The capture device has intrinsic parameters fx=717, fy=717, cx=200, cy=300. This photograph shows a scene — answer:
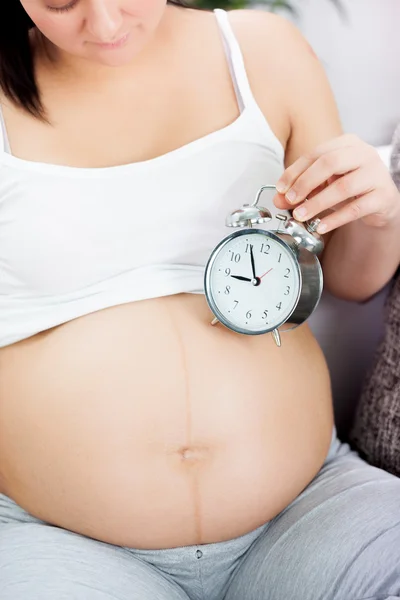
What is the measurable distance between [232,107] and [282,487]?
628 millimetres

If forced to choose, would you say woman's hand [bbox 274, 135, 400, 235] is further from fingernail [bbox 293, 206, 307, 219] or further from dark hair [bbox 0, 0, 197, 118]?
dark hair [bbox 0, 0, 197, 118]

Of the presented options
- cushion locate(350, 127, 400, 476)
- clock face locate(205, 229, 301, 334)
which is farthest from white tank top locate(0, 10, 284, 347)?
cushion locate(350, 127, 400, 476)

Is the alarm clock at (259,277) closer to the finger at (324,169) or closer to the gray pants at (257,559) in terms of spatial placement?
the finger at (324,169)

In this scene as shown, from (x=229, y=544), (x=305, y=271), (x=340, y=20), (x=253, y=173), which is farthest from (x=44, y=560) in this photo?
(x=340, y=20)

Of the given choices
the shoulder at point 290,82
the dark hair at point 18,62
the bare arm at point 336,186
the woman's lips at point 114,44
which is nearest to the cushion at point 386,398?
the bare arm at point 336,186

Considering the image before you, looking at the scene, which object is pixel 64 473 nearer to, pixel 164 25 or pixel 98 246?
pixel 98 246

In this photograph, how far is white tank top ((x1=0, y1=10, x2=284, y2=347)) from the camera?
44.0 inches

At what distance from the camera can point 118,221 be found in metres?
1.14

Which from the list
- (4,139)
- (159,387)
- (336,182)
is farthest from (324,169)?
(4,139)

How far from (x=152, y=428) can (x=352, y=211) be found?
438mm

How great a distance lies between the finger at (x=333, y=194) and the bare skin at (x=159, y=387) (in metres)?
0.24

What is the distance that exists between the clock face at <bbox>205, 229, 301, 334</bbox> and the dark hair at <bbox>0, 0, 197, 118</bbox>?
1.34ft

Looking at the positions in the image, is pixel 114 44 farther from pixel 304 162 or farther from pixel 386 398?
pixel 386 398

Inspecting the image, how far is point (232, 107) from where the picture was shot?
3.95 ft
